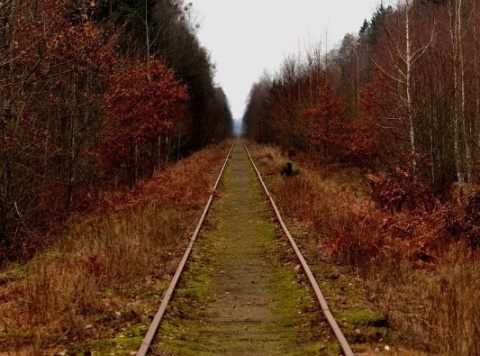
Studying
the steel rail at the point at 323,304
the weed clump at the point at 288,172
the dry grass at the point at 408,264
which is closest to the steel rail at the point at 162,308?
the steel rail at the point at 323,304

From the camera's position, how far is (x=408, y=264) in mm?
8969

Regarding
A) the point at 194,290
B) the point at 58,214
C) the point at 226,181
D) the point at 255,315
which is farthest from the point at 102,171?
the point at 255,315

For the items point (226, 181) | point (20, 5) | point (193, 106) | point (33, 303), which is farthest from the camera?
Result: point (193, 106)

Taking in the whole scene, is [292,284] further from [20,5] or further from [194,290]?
[20,5]

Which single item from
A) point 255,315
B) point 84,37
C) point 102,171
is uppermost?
point 84,37

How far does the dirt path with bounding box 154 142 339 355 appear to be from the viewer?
19.7 ft

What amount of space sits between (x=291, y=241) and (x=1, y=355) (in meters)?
6.67

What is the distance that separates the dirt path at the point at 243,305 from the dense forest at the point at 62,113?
451 cm

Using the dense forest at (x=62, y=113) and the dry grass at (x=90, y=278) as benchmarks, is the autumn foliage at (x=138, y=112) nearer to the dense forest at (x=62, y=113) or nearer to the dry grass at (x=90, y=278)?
the dense forest at (x=62, y=113)

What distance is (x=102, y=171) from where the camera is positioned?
63.8 feet

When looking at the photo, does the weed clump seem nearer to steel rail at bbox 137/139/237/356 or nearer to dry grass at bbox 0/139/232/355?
dry grass at bbox 0/139/232/355

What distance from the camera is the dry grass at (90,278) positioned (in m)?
6.19

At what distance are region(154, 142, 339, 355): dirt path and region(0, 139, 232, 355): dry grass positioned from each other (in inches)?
22.8

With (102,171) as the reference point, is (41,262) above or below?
→ below
